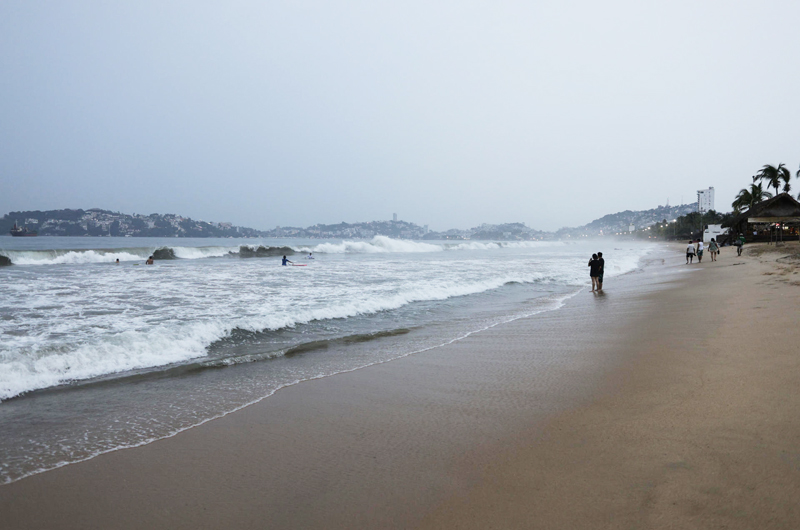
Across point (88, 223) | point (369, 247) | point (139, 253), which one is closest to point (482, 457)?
point (139, 253)

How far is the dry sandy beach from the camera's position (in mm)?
2641

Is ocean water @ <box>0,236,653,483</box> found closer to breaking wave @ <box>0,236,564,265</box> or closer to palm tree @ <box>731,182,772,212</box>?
breaking wave @ <box>0,236,564,265</box>

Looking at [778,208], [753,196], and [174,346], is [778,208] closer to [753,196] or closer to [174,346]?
[753,196]

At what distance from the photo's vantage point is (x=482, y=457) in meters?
3.38

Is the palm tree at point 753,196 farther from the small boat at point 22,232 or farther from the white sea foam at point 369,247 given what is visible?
the small boat at point 22,232

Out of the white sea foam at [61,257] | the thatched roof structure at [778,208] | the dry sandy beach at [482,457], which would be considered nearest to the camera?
the dry sandy beach at [482,457]

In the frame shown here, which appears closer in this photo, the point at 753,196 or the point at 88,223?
the point at 753,196

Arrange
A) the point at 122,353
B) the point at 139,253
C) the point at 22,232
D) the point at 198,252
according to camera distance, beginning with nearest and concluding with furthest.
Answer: the point at 122,353 → the point at 139,253 → the point at 198,252 → the point at 22,232

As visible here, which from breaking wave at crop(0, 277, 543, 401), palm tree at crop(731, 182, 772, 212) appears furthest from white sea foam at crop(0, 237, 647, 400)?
palm tree at crop(731, 182, 772, 212)

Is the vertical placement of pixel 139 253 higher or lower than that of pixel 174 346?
higher

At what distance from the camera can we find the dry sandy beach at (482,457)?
8.66ft

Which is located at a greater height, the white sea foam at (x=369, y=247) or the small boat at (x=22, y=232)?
the small boat at (x=22, y=232)

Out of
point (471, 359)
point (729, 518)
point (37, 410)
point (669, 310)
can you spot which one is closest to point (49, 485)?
point (37, 410)

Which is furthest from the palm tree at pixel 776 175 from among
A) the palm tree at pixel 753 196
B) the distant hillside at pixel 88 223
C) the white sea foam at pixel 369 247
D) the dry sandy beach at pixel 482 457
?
the distant hillside at pixel 88 223
